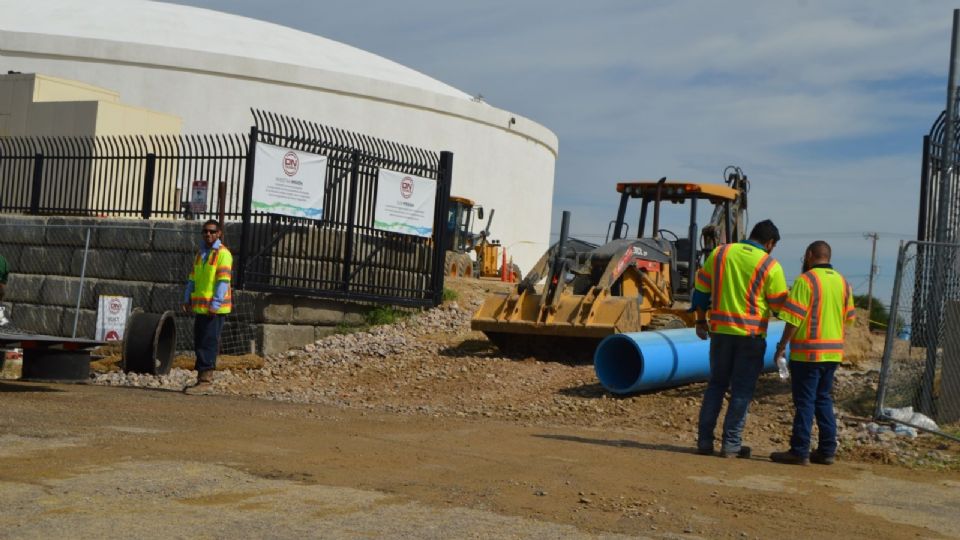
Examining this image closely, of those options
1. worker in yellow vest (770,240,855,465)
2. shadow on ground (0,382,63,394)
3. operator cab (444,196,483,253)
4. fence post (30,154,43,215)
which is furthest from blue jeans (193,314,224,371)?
operator cab (444,196,483,253)

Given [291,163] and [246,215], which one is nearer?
[246,215]

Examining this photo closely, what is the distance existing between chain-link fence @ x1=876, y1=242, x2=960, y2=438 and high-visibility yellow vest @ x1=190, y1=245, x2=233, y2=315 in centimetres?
697

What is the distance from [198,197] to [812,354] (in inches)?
416

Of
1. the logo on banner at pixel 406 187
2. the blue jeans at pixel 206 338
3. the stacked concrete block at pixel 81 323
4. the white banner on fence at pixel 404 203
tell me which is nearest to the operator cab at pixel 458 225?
the white banner on fence at pixel 404 203

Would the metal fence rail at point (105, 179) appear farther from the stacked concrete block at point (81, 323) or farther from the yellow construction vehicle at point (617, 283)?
the yellow construction vehicle at point (617, 283)

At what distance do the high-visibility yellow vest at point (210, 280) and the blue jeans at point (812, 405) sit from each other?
21.3ft

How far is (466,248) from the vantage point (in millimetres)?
39688

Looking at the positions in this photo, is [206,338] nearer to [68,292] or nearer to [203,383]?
[203,383]

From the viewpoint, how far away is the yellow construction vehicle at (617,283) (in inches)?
638

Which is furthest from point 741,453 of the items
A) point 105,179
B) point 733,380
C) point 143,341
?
point 105,179

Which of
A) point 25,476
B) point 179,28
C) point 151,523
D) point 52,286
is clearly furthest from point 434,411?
point 179,28

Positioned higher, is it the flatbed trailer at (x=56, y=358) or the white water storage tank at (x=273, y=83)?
the white water storage tank at (x=273, y=83)

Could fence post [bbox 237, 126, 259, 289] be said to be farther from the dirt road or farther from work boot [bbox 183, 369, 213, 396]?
the dirt road

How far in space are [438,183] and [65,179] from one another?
240 inches
